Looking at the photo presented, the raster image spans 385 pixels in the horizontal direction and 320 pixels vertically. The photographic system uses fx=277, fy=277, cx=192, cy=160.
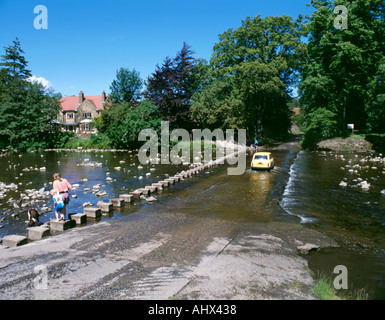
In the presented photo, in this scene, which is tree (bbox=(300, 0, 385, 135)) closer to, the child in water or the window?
the child in water

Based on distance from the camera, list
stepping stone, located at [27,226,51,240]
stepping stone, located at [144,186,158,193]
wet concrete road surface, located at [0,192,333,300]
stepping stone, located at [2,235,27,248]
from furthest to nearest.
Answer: stepping stone, located at [144,186,158,193]
stepping stone, located at [27,226,51,240]
stepping stone, located at [2,235,27,248]
wet concrete road surface, located at [0,192,333,300]

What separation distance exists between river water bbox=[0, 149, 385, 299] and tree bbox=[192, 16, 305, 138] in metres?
23.1

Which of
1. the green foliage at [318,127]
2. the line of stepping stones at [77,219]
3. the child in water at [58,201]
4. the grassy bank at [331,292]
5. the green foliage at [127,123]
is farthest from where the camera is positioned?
the green foliage at [318,127]

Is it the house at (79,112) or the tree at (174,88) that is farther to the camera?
the house at (79,112)

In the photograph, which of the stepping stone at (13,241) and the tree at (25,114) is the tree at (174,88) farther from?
the stepping stone at (13,241)

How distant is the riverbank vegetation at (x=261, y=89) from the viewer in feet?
134

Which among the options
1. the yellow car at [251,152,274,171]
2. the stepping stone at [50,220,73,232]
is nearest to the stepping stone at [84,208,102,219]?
the stepping stone at [50,220,73,232]

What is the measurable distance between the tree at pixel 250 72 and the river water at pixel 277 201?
75.7 ft

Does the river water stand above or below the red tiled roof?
below

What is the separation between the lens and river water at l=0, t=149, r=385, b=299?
7.98m

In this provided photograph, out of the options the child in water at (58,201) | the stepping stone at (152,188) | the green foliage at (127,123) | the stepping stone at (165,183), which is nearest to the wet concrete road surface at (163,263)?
the child in water at (58,201)
